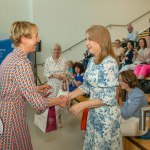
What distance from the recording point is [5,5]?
25.0 feet

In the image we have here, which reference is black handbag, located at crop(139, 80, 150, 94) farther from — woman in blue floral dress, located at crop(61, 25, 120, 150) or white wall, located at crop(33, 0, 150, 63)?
white wall, located at crop(33, 0, 150, 63)

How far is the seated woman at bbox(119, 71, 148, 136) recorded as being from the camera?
2.62m

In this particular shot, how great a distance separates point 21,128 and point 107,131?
0.63m

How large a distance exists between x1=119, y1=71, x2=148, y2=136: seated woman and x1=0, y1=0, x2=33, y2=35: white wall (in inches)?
223

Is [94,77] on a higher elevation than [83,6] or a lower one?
lower

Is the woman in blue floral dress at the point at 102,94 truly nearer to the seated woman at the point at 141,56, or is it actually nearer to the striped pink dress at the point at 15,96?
the striped pink dress at the point at 15,96

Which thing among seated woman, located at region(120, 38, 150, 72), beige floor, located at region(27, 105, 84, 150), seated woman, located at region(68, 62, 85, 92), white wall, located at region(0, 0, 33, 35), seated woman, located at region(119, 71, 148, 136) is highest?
white wall, located at region(0, 0, 33, 35)

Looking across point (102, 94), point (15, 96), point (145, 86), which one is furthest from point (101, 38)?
point (145, 86)

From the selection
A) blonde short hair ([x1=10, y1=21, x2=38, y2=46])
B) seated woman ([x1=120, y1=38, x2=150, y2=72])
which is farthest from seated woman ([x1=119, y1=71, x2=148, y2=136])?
seated woman ([x1=120, y1=38, x2=150, y2=72])

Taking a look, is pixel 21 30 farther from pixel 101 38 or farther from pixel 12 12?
pixel 12 12

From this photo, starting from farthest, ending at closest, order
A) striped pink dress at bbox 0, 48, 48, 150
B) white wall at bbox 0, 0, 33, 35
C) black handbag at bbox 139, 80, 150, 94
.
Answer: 1. white wall at bbox 0, 0, 33, 35
2. black handbag at bbox 139, 80, 150, 94
3. striped pink dress at bbox 0, 48, 48, 150

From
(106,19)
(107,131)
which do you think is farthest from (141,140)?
(106,19)

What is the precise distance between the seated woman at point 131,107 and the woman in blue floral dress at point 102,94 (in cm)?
70

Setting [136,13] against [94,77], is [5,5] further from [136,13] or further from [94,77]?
[94,77]
